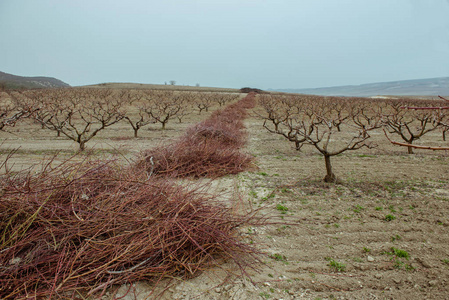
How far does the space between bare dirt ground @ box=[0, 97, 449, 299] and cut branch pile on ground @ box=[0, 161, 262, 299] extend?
20cm

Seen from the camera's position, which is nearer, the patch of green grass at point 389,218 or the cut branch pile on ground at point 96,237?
the cut branch pile on ground at point 96,237

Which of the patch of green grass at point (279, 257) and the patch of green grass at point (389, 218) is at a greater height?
the patch of green grass at point (389, 218)

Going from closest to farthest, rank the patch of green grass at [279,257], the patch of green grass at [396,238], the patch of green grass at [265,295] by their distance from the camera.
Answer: the patch of green grass at [265,295] < the patch of green grass at [279,257] < the patch of green grass at [396,238]

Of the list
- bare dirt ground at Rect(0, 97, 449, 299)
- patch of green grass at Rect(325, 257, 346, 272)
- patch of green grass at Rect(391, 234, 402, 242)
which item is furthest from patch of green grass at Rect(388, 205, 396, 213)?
patch of green grass at Rect(325, 257, 346, 272)

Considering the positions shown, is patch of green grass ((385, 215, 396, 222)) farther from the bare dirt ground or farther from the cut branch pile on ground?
the cut branch pile on ground

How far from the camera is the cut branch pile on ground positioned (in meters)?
2.56

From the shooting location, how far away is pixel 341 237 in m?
3.75

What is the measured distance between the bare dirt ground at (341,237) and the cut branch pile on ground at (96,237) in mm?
204

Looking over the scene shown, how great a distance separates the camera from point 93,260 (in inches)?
107

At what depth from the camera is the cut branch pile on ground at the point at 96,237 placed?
2.56 meters

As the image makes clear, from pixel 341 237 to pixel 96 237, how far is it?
3238 millimetres

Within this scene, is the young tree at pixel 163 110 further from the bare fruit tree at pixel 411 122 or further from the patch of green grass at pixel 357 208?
the patch of green grass at pixel 357 208

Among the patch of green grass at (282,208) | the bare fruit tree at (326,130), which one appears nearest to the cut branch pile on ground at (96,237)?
the patch of green grass at (282,208)

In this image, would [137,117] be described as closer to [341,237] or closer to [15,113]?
[15,113]
